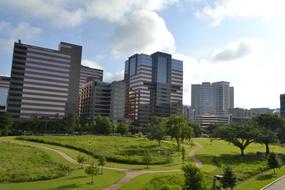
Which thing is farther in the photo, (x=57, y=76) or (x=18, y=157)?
(x=57, y=76)

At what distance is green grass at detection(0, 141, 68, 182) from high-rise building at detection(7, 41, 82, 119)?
11827 centimetres

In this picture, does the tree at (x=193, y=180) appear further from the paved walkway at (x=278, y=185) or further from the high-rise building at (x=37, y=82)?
the high-rise building at (x=37, y=82)

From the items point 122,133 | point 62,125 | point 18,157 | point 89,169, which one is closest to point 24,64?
point 62,125

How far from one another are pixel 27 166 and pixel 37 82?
143 m

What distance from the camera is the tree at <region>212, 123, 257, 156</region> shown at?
7930cm

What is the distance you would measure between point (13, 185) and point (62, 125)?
108889 millimetres

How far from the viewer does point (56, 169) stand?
4997 centimetres

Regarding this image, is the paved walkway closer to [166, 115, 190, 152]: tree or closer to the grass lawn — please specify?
the grass lawn

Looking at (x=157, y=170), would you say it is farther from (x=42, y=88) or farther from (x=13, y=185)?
(x=42, y=88)

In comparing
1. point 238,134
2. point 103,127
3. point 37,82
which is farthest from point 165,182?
point 37,82

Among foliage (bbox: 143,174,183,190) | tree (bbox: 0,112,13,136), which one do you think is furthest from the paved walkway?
tree (bbox: 0,112,13,136)

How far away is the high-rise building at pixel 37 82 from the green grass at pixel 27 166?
4656 inches

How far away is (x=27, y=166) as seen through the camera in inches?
2092

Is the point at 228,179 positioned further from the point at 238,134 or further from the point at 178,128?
the point at 178,128
